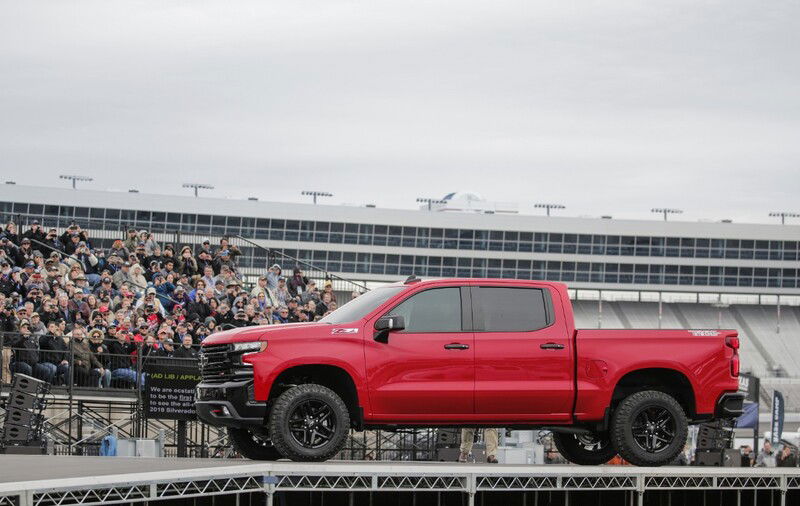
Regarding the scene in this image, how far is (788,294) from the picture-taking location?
118 m

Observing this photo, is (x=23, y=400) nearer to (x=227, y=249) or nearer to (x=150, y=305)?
(x=150, y=305)

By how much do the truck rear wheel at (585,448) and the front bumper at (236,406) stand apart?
4108 mm

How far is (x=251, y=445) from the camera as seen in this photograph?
53.7 ft

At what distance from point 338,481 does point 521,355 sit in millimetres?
2442

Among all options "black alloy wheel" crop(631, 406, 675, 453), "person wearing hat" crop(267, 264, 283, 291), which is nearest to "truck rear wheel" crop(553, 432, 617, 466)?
"black alloy wheel" crop(631, 406, 675, 453)

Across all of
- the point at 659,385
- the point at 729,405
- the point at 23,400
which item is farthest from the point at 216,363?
the point at 23,400

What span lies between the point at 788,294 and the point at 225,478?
110076mm

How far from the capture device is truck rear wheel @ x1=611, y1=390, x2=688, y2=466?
52.0 ft

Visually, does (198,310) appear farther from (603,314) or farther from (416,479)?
(603,314)

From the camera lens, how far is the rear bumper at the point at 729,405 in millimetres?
16281

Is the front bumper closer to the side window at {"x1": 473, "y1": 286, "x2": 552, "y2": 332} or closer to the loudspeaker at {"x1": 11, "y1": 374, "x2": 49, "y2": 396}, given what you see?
the side window at {"x1": 473, "y1": 286, "x2": 552, "y2": 332}

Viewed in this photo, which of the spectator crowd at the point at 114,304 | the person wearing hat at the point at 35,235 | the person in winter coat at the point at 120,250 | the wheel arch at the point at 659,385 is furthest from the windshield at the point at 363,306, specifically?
the person in winter coat at the point at 120,250

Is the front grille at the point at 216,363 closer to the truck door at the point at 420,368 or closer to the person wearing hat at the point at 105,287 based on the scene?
the truck door at the point at 420,368

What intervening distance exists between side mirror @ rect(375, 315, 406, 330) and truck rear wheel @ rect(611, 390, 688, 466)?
8.87 ft
